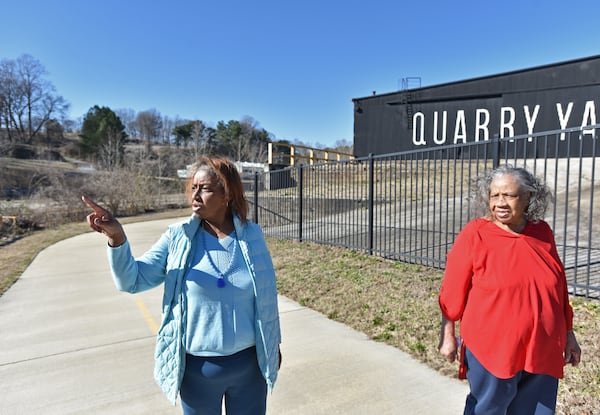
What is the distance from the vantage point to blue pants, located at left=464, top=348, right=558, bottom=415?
6.15 feet

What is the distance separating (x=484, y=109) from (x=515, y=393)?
21909 millimetres

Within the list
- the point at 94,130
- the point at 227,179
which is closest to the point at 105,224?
the point at 227,179

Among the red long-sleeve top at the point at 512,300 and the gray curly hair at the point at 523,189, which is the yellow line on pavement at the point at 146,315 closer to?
the red long-sleeve top at the point at 512,300

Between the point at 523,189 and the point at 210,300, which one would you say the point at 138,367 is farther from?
the point at 523,189

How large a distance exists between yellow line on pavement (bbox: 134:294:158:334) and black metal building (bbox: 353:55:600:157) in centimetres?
1704

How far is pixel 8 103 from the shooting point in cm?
6781

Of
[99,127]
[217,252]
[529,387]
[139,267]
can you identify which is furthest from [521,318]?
[99,127]

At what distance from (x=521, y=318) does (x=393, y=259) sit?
516cm

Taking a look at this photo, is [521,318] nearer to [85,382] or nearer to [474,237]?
[474,237]

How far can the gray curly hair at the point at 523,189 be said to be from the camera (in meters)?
2.02

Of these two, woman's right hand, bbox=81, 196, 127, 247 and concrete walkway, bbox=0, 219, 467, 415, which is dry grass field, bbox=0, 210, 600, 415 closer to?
concrete walkway, bbox=0, 219, 467, 415

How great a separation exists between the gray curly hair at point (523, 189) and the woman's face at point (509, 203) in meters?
0.03

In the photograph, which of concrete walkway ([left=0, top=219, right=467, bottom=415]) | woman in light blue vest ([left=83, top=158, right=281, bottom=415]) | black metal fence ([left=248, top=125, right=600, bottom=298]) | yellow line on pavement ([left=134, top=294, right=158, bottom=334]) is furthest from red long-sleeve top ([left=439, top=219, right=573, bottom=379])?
black metal fence ([left=248, top=125, right=600, bottom=298])

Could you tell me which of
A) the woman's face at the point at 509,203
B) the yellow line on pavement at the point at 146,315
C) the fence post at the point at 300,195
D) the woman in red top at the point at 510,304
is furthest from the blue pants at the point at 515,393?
the fence post at the point at 300,195
